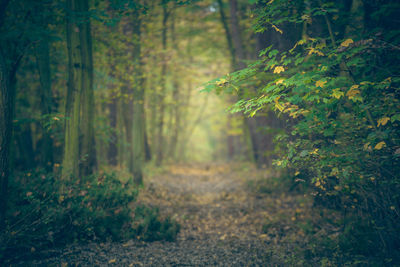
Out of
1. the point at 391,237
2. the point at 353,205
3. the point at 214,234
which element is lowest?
the point at 214,234

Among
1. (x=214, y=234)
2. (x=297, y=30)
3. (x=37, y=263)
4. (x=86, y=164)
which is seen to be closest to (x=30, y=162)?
(x=86, y=164)

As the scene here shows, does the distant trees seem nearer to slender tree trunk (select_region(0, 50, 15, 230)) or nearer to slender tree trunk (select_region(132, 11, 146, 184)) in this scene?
slender tree trunk (select_region(0, 50, 15, 230))

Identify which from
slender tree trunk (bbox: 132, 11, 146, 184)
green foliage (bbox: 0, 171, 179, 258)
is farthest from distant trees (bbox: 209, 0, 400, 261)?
slender tree trunk (bbox: 132, 11, 146, 184)

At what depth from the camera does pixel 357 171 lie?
12.6ft

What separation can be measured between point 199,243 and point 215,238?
1.65ft

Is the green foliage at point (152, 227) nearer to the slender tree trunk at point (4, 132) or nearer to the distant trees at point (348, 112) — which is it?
the slender tree trunk at point (4, 132)

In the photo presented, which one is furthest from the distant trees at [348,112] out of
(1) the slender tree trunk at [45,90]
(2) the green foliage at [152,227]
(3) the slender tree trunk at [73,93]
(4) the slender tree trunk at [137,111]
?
(1) the slender tree trunk at [45,90]

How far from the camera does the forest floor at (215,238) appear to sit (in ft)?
15.1

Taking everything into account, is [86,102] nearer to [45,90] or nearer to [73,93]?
[73,93]

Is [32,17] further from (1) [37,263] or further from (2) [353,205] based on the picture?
(2) [353,205]

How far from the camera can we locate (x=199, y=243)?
580 centimetres

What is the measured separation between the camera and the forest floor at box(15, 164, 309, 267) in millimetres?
4602

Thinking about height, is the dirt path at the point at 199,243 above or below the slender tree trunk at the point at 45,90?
below

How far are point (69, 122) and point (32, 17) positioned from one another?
288 cm
